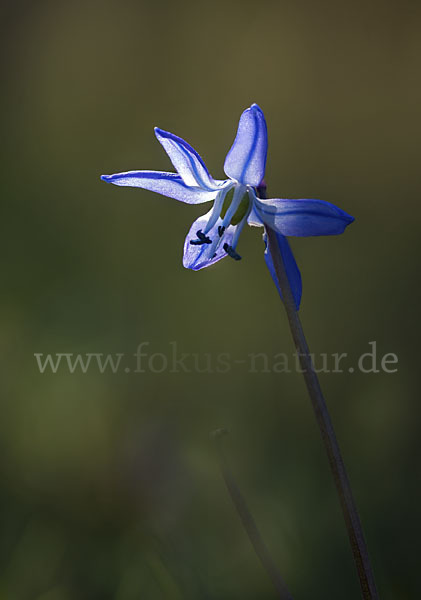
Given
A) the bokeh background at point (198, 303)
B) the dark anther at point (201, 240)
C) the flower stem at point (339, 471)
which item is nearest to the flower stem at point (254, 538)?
the flower stem at point (339, 471)

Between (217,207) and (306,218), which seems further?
(217,207)

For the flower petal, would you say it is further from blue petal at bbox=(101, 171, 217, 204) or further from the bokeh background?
the bokeh background

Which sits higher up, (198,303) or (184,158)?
(184,158)

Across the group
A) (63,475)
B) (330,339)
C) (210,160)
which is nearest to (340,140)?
(210,160)

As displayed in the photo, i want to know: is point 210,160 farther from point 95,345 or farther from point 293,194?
point 95,345

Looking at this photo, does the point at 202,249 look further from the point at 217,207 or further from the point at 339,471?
the point at 339,471

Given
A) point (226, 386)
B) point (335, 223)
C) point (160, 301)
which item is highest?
point (335, 223)

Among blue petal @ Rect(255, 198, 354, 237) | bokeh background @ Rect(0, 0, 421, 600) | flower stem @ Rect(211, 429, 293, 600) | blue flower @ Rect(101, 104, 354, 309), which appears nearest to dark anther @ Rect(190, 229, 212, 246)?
blue flower @ Rect(101, 104, 354, 309)

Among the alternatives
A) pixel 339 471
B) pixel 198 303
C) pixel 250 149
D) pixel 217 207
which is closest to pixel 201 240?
pixel 217 207
